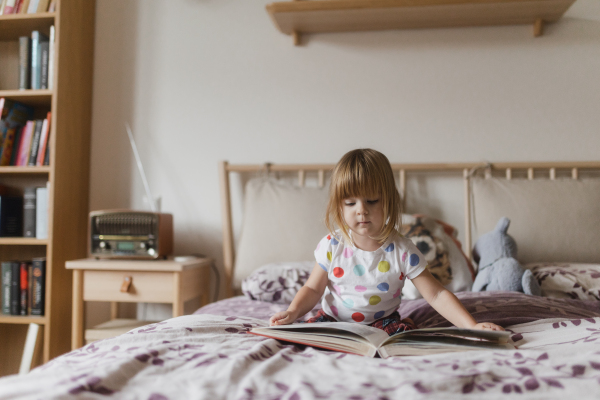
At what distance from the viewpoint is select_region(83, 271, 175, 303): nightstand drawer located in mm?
1563

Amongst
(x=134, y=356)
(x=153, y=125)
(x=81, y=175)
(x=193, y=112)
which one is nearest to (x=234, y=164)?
(x=193, y=112)

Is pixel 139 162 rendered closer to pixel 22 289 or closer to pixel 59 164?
pixel 59 164

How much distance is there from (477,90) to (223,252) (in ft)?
4.26

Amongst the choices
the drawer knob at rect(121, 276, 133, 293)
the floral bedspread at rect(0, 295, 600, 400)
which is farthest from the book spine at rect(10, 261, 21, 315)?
the floral bedspread at rect(0, 295, 600, 400)

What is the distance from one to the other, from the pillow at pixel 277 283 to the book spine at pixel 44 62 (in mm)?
1235

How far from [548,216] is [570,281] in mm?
342

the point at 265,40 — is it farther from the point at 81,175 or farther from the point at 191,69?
the point at 81,175

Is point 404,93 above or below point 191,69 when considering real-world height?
below

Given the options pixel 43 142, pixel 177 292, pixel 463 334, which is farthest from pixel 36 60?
pixel 463 334

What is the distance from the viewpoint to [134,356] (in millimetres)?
615

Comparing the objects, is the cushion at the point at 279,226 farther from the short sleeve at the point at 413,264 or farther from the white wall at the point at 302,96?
the short sleeve at the point at 413,264

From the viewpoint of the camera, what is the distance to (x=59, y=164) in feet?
5.91

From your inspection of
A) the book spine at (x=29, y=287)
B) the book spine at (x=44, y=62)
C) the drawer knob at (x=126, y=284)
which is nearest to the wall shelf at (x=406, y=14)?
the book spine at (x=44, y=62)

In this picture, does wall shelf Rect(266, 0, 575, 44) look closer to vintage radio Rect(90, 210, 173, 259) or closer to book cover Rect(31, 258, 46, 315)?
vintage radio Rect(90, 210, 173, 259)
